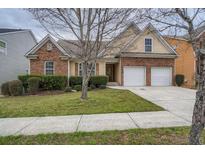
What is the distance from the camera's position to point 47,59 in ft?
62.1

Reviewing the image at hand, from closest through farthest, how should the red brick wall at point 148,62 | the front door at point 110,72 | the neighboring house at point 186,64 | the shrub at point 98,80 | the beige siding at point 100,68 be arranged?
1. the shrub at point 98,80
2. the red brick wall at point 148,62
3. the beige siding at point 100,68
4. the neighboring house at point 186,64
5. the front door at point 110,72

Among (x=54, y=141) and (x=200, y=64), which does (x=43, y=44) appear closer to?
(x=54, y=141)

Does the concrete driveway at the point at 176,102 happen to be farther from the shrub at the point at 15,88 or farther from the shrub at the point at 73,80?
the shrub at the point at 15,88

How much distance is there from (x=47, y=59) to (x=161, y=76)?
488 inches

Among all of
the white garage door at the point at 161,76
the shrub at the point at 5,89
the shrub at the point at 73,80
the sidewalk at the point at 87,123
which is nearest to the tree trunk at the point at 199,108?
the sidewalk at the point at 87,123

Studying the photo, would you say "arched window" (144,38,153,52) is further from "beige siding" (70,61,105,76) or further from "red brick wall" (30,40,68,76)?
"red brick wall" (30,40,68,76)

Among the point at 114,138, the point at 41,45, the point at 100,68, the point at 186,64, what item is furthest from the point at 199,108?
the point at 186,64

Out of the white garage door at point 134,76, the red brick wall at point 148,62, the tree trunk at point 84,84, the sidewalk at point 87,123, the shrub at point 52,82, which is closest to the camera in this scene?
the sidewalk at point 87,123

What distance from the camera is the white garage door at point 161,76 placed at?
19938mm

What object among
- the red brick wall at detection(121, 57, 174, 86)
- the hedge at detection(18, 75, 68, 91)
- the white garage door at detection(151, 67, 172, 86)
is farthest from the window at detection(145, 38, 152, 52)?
the hedge at detection(18, 75, 68, 91)

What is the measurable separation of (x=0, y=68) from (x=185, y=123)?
63.8ft

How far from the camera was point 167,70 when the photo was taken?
20234 millimetres

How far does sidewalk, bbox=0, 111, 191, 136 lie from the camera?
538cm

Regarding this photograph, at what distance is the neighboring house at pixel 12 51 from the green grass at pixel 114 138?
58.3 feet
